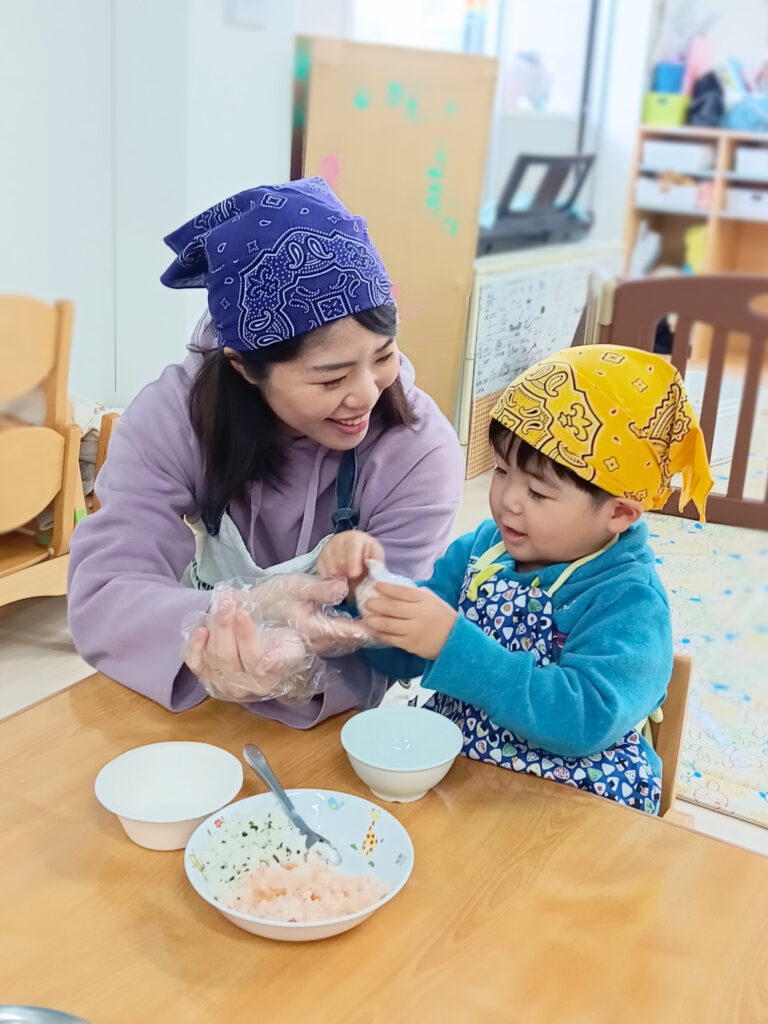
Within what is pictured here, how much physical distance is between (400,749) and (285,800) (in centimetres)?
14

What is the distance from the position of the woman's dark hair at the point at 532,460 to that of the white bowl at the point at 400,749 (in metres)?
0.26

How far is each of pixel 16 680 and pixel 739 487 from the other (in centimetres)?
167

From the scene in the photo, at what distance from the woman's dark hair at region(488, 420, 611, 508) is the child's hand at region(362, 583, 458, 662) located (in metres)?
0.18

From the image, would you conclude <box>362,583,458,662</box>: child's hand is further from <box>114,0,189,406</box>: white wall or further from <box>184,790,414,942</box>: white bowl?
<box>114,0,189,406</box>: white wall

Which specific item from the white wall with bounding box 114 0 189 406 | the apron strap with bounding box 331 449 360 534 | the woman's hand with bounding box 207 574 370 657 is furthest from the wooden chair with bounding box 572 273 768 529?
the white wall with bounding box 114 0 189 406

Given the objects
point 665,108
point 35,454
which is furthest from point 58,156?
point 665,108

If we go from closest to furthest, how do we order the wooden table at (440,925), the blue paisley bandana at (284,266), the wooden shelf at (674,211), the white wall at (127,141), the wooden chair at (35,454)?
1. the wooden table at (440,925)
2. the blue paisley bandana at (284,266)
3. the white wall at (127,141)
4. the wooden chair at (35,454)
5. the wooden shelf at (674,211)

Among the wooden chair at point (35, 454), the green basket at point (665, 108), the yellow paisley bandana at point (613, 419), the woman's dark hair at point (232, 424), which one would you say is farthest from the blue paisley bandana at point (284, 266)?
the green basket at point (665, 108)

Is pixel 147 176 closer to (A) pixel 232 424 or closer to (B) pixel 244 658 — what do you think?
(A) pixel 232 424

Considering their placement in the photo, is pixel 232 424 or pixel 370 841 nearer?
pixel 370 841

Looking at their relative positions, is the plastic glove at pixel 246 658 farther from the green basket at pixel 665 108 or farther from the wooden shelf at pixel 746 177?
the green basket at pixel 665 108

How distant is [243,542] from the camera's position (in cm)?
125

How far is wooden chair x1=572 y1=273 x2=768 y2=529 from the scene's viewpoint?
0.98 metres

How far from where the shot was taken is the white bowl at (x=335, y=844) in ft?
2.28
